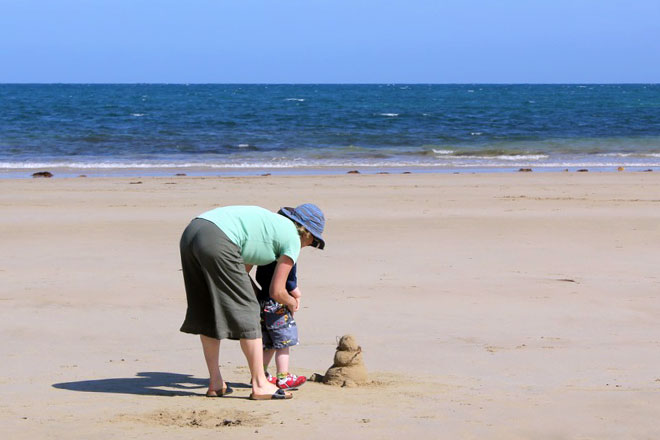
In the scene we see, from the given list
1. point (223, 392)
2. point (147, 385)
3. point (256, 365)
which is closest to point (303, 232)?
point (256, 365)

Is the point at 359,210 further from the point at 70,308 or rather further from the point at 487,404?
the point at 487,404

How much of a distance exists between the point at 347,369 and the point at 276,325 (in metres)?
0.48

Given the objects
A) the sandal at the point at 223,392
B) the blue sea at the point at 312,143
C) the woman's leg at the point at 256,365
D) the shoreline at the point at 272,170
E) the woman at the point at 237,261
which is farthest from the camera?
the blue sea at the point at 312,143

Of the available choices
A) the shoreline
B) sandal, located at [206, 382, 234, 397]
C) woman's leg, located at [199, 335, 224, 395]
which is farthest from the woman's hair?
the shoreline

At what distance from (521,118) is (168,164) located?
26.8m

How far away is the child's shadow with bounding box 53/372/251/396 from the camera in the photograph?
500cm

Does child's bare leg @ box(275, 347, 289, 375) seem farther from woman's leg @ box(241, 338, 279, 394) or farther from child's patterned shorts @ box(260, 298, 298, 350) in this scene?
woman's leg @ box(241, 338, 279, 394)

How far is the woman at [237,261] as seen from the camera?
4.57m

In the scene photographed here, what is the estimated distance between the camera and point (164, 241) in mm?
10383

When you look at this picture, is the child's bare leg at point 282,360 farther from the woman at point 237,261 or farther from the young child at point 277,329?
the woman at point 237,261

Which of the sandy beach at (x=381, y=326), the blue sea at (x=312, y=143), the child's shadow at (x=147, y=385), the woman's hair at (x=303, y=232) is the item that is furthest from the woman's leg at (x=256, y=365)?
the blue sea at (x=312, y=143)

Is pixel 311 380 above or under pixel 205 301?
under

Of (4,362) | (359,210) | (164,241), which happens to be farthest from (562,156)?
(4,362)

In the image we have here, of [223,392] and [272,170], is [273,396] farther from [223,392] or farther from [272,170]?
[272,170]
